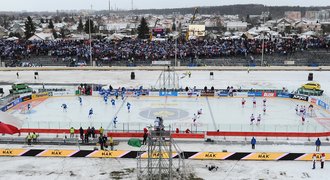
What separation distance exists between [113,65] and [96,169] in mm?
40184

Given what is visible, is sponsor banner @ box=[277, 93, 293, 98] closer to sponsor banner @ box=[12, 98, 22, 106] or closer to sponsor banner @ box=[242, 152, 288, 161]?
sponsor banner @ box=[242, 152, 288, 161]

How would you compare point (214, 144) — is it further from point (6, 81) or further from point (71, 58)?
point (71, 58)

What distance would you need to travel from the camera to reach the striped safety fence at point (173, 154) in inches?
842

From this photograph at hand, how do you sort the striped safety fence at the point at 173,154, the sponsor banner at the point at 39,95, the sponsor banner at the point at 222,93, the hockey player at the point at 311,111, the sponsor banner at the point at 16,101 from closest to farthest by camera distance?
the striped safety fence at the point at 173,154
the hockey player at the point at 311,111
the sponsor banner at the point at 16,101
the sponsor banner at the point at 39,95
the sponsor banner at the point at 222,93

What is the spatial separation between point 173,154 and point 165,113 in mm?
10738

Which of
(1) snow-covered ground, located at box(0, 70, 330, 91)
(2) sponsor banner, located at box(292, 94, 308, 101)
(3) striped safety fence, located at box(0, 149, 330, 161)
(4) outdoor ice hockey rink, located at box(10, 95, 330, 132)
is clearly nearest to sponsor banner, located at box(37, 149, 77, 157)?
(3) striped safety fence, located at box(0, 149, 330, 161)

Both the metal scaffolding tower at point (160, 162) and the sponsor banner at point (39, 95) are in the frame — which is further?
the sponsor banner at point (39, 95)

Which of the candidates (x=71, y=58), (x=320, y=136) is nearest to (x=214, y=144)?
(x=320, y=136)

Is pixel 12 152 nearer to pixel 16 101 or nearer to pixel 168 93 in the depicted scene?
pixel 16 101

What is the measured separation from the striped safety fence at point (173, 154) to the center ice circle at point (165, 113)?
8889 millimetres

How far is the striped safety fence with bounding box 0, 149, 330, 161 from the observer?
70.1 ft

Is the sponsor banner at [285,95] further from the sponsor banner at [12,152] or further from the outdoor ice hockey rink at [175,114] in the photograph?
the sponsor banner at [12,152]

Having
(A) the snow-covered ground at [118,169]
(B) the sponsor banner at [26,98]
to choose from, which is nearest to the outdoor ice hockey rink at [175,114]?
(B) the sponsor banner at [26,98]

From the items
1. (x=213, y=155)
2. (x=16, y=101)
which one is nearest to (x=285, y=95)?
(x=213, y=155)
